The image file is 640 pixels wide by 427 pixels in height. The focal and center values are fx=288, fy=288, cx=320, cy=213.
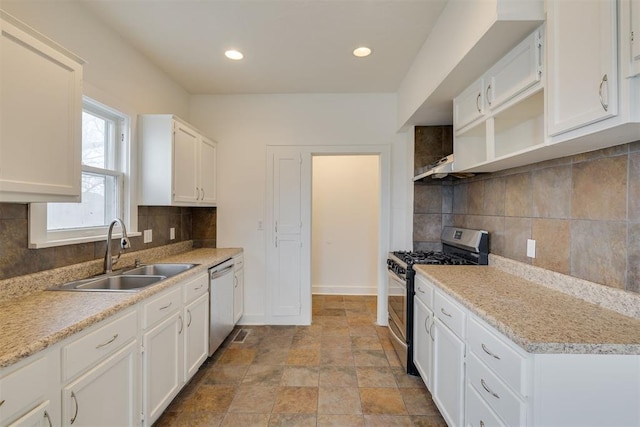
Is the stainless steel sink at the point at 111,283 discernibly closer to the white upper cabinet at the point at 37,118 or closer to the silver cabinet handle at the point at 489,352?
the white upper cabinet at the point at 37,118

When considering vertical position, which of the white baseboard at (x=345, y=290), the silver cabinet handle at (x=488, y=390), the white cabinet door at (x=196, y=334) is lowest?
the white baseboard at (x=345, y=290)

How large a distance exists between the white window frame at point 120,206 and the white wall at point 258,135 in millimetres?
1121

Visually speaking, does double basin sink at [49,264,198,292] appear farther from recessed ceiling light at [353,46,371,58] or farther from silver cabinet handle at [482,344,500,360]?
recessed ceiling light at [353,46,371,58]

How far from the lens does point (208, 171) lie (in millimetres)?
3230

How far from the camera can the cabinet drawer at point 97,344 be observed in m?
1.15

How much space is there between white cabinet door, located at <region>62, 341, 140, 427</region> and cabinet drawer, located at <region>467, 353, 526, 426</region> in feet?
5.72

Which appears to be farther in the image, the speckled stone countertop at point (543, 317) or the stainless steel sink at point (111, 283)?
the stainless steel sink at point (111, 283)

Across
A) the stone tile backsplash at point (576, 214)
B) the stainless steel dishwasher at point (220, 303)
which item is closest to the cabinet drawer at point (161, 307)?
the stainless steel dishwasher at point (220, 303)

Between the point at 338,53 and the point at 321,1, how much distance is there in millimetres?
664

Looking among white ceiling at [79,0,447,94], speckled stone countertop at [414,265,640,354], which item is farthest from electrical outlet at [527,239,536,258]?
white ceiling at [79,0,447,94]

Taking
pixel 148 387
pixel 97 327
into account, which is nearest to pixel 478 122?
pixel 97 327

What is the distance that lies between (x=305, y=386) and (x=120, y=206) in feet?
6.91

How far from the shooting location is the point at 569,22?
46.7 inches

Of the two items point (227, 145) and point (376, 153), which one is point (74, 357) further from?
point (376, 153)
